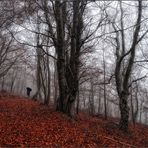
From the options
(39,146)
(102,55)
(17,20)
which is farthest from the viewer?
(102,55)

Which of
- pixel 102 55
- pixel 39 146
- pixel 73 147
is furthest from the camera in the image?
pixel 102 55

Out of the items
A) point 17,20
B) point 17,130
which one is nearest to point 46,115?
point 17,130

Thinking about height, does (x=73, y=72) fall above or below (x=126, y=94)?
above

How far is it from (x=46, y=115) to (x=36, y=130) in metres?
3.76

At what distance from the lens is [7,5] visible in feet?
46.5

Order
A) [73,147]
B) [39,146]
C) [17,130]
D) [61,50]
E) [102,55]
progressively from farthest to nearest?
1. [102,55]
2. [61,50]
3. [17,130]
4. [73,147]
5. [39,146]

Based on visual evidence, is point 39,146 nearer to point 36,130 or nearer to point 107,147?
point 36,130

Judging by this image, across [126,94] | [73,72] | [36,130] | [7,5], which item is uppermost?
[7,5]

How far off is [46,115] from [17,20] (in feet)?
19.8

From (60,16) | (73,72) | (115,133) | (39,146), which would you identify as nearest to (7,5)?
(60,16)

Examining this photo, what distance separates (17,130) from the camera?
984 cm

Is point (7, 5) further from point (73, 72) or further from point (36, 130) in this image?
point (36, 130)

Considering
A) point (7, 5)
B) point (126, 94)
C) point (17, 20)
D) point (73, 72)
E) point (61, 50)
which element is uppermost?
point (7, 5)

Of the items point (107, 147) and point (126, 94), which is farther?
point (126, 94)
